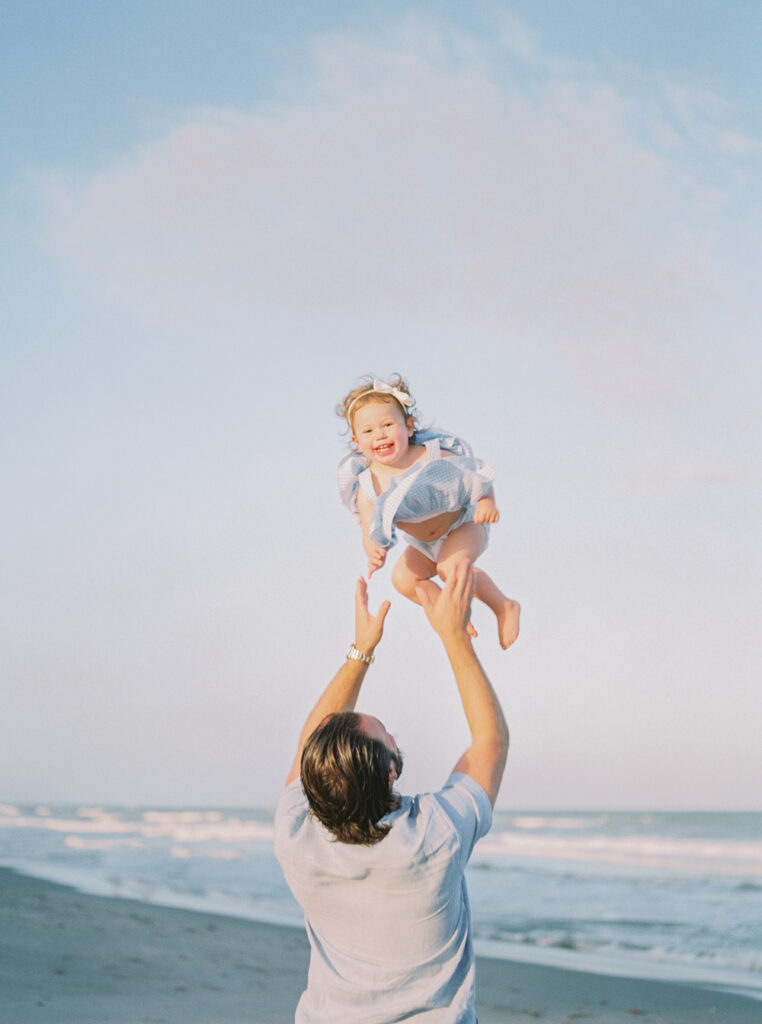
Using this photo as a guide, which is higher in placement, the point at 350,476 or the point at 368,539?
the point at 350,476

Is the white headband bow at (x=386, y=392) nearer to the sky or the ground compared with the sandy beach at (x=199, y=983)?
nearer to the sky

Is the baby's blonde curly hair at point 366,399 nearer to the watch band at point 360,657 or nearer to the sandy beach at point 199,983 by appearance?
the watch band at point 360,657

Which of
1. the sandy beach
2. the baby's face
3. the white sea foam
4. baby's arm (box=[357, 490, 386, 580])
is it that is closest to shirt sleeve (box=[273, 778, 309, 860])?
baby's arm (box=[357, 490, 386, 580])

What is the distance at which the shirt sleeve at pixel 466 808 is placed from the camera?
2.20 meters

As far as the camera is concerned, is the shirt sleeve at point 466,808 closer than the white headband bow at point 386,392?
Yes

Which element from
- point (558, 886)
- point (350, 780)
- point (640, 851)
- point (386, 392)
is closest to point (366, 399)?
point (386, 392)

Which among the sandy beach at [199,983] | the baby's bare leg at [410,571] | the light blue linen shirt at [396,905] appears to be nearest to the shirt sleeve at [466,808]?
the light blue linen shirt at [396,905]

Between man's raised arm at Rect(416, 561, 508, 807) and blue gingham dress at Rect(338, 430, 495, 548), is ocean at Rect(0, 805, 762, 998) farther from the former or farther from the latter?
man's raised arm at Rect(416, 561, 508, 807)

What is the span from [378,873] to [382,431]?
1714 mm

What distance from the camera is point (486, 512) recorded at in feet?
11.2

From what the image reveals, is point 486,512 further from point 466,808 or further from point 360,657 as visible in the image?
point 466,808

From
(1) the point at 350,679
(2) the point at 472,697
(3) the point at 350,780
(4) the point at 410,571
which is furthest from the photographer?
(4) the point at 410,571

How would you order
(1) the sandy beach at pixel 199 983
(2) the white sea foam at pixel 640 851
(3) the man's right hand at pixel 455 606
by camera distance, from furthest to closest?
(2) the white sea foam at pixel 640 851
(1) the sandy beach at pixel 199 983
(3) the man's right hand at pixel 455 606

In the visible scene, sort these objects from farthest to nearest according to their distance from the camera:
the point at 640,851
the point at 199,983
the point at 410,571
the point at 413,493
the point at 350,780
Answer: the point at 640,851
the point at 199,983
the point at 410,571
the point at 413,493
the point at 350,780
